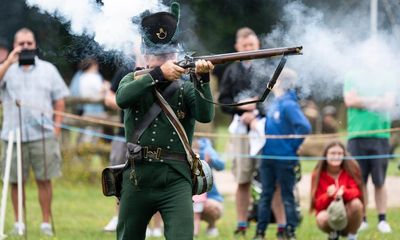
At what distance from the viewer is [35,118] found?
11297mm

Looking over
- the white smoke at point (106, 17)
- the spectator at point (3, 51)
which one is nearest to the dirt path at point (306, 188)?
the spectator at point (3, 51)

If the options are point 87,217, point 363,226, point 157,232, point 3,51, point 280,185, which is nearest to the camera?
point 280,185

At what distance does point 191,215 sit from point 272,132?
4409mm

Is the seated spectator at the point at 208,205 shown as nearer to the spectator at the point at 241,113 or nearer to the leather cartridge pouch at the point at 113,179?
the spectator at the point at 241,113

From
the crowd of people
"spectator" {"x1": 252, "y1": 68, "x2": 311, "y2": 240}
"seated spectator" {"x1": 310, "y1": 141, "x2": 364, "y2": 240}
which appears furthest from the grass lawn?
"seated spectator" {"x1": 310, "y1": 141, "x2": 364, "y2": 240}

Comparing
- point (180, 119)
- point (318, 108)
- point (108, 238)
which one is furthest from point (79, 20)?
point (318, 108)

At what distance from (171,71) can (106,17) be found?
92 cm

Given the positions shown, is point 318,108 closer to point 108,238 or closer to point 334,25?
point 108,238

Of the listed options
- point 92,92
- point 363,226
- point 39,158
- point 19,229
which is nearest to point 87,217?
point 39,158

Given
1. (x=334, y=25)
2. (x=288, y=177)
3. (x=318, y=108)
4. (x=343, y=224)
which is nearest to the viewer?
(x=334, y=25)

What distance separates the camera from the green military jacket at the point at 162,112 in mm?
6620

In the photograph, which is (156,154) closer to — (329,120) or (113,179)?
(113,179)

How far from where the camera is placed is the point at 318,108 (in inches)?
1021

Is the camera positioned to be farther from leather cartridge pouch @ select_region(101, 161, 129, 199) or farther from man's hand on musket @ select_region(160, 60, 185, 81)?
man's hand on musket @ select_region(160, 60, 185, 81)
